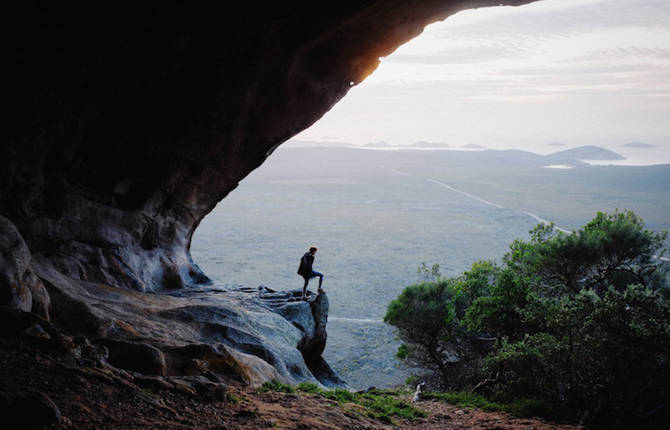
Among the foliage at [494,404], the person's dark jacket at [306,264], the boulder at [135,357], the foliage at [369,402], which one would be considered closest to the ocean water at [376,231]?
the person's dark jacket at [306,264]

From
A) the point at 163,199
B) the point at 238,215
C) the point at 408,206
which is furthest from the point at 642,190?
the point at 163,199

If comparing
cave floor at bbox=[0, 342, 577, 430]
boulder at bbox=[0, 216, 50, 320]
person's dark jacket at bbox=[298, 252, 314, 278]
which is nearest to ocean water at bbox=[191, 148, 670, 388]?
person's dark jacket at bbox=[298, 252, 314, 278]

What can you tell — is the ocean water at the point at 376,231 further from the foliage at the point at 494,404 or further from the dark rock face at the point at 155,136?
the dark rock face at the point at 155,136

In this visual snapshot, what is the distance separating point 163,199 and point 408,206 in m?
151

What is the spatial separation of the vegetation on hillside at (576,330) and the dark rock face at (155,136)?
251 inches

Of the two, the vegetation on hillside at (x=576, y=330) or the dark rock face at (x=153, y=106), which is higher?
the dark rock face at (x=153, y=106)

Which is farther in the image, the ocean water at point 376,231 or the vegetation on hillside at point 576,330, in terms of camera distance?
the ocean water at point 376,231

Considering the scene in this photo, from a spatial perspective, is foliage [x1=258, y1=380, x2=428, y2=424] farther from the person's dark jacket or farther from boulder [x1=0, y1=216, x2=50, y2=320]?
the person's dark jacket

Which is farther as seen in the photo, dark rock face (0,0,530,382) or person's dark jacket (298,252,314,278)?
person's dark jacket (298,252,314,278)

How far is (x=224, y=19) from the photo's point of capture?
12.2 meters

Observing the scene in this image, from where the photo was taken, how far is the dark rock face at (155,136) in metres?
10.9

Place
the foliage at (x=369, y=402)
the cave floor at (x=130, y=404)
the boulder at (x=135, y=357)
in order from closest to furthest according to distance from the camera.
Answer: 1. the cave floor at (x=130, y=404)
2. the boulder at (x=135, y=357)
3. the foliage at (x=369, y=402)

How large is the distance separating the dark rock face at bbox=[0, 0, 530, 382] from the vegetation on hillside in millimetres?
6365

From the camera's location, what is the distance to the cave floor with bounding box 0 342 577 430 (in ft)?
17.5
